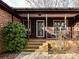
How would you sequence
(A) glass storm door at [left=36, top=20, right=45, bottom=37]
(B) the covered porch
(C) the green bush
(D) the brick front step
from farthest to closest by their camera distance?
(A) glass storm door at [left=36, top=20, right=45, bottom=37] < (B) the covered porch < (D) the brick front step < (C) the green bush

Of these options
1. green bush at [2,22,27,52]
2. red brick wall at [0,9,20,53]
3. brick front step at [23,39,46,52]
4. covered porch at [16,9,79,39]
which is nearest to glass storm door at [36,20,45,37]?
covered porch at [16,9,79,39]

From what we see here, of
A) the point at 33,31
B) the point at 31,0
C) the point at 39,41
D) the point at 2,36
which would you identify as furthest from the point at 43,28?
the point at 31,0

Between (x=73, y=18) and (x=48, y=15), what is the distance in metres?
2.63

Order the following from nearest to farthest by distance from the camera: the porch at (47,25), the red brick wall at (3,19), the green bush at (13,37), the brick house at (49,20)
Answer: the red brick wall at (3,19), the green bush at (13,37), the brick house at (49,20), the porch at (47,25)

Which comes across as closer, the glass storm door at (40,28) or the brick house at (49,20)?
the brick house at (49,20)

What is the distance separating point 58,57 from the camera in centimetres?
1291

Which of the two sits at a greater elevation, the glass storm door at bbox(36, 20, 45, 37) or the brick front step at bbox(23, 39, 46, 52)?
the glass storm door at bbox(36, 20, 45, 37)

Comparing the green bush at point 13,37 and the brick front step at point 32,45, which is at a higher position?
the green bush at point 13,37

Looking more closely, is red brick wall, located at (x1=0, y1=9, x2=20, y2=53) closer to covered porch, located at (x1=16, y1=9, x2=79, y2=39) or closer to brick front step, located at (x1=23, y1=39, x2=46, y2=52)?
brick front step, located at (x1=23, y1=39, x2=46, y2=52)

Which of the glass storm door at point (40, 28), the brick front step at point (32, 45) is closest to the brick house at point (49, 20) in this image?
the glass storm door at point (40, 28)

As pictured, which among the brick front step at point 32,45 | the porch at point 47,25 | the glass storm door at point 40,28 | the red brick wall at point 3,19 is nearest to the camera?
the red brick wall at point 3,19

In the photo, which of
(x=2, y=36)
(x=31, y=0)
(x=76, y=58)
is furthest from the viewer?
(x=31, y=0)

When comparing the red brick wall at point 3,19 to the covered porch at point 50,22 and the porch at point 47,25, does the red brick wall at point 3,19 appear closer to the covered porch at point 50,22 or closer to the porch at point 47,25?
the covered porch at point 50,22

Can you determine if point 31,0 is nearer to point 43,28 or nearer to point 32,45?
point 43,28
